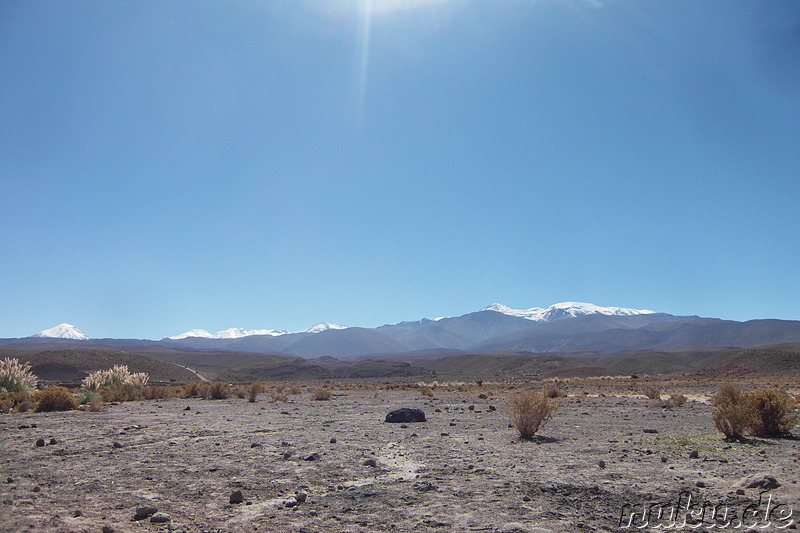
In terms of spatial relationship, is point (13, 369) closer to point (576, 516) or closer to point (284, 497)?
point (284, 497)

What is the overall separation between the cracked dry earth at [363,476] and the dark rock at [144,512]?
7.6 inches

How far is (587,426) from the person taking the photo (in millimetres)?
15812

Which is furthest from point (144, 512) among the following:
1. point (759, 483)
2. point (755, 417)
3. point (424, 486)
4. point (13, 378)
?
point (13, 378)

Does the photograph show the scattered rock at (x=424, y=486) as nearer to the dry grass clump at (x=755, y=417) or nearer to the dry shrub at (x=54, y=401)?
the dry grass clump at (x=755, y=417)

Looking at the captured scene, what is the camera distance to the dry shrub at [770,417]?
12125 millimetres

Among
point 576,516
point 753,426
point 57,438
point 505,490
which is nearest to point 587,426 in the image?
point 753,426

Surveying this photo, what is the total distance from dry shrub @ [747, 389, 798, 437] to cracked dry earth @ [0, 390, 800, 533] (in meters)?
0.78

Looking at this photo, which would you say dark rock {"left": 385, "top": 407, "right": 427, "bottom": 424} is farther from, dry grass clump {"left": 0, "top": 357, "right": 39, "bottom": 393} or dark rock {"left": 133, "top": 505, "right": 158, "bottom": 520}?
dry grass clump {"left": 0, "top": 357, "right": 39, "bottom": 393}

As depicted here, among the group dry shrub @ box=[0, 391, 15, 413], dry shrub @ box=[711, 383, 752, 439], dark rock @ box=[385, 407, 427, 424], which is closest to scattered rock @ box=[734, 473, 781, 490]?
dry shrub @ box=[711, 383, 752, 439]

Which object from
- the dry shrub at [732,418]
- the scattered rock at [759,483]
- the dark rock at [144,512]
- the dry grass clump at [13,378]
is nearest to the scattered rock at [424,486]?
the dark rock at [144,512]

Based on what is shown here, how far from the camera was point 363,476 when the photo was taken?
856cm

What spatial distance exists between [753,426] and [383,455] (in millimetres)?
9198

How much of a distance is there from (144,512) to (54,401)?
55.2ft

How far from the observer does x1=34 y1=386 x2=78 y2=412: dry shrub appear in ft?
62.3
